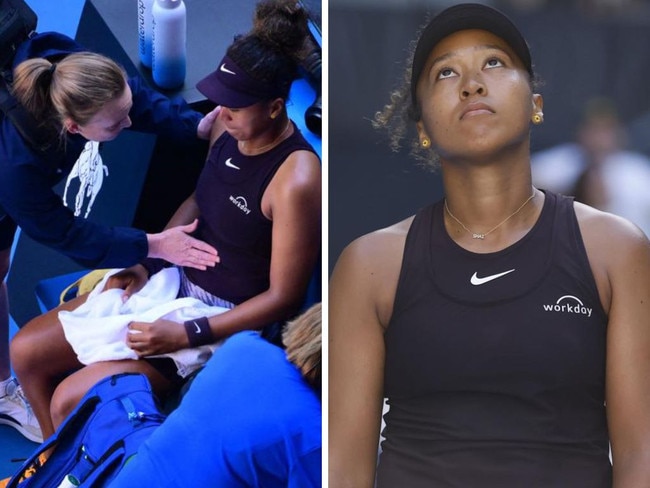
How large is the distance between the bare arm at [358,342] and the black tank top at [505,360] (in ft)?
0.12

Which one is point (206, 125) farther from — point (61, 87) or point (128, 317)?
point (128, 317)

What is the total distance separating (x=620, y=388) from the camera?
7.84 ft

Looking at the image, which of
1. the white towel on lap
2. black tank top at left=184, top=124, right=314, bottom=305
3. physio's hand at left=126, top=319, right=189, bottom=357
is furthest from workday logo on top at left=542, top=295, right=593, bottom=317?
physio's hand at left=126, top=319, right=189, bottom=357

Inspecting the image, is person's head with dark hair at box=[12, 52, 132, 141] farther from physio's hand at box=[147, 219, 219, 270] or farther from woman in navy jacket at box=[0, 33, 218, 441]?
physio's hand at box=[147, 219, 219, 270]

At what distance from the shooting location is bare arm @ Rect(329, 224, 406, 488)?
2488 millimetres

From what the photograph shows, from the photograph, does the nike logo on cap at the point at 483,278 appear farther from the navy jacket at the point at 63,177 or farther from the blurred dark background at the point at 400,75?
A: the navy jacket at the point at 63,177

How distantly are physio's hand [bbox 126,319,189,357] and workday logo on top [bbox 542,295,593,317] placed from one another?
98cm

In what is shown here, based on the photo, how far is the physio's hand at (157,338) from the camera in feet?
8.20

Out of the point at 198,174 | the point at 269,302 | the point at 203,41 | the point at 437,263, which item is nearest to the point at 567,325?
the point at 437,263

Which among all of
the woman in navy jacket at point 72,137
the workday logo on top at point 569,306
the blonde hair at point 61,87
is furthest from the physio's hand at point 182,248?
the workday logo on top at point 569,306

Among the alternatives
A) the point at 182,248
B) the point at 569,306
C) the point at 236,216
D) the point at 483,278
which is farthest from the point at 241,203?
the point at 569,306

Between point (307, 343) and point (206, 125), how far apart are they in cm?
65

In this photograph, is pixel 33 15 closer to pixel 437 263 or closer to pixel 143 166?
pixel 143 166

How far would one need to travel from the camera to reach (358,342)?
98.1 inches
